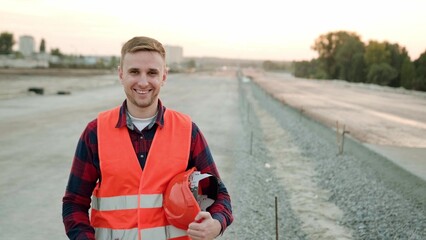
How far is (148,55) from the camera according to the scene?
2379 mm

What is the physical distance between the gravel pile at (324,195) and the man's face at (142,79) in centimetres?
489

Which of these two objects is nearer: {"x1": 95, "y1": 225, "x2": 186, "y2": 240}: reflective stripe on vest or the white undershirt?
{"x1": 95, "y1": 225, "x2": 186, "y2": 240}: reflective stripe on vest

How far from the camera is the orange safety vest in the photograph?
91.0 inches

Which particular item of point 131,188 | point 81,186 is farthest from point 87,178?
point 131,188

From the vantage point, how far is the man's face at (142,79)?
7.81 ft

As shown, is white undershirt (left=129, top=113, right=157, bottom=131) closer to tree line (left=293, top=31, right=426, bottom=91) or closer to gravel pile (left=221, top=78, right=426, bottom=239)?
gravel pile (left=221, top=78, right=426, bottom=239)

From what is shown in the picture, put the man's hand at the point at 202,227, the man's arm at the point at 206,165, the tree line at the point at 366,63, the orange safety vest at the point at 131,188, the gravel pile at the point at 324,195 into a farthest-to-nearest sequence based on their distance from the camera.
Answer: the tree line at the point at 366,63, the gravel pile at the point at 324,195, the man's arm at the point at 206,165, the orange safety vest at the point at 131,188, the man's hand at the point at 202,227

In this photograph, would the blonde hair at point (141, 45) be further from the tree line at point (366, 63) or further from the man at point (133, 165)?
the tree line at point (366, 63)

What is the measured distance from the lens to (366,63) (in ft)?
293

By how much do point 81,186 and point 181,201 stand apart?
637mm

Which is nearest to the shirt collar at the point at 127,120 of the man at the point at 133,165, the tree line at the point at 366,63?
the man at the point at 133,165

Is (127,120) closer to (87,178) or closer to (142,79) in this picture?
(142,79)

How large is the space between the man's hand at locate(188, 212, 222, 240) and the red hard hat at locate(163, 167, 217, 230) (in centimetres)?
5

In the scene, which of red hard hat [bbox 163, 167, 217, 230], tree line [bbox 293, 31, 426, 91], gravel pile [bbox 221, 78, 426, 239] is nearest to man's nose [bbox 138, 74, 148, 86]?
red hard hat [bbox 163, 167, 217, 230]
